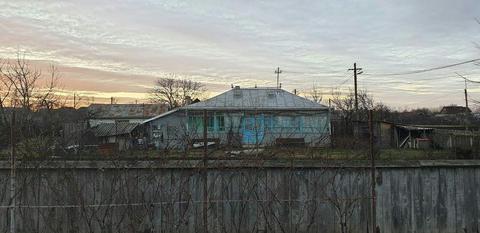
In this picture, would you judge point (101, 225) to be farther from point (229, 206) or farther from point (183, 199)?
point (229, 206)

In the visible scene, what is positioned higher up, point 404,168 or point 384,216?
point 404,168

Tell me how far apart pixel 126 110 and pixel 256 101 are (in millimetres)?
39880

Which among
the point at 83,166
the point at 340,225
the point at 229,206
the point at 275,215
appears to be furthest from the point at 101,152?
the point at 340,225

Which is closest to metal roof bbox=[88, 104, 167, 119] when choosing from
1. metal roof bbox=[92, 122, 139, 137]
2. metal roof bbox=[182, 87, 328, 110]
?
metal roof bbox=[182, 87, 328, 110]

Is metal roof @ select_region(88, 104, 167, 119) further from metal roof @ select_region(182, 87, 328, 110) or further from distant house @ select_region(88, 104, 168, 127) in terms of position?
metal roof @ select_region(182, 87, 328, 110)

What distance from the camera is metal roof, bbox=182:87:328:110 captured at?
3794 cm

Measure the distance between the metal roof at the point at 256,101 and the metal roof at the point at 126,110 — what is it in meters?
31.9

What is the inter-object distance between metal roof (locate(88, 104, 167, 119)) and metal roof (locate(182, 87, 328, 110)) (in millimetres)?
31926

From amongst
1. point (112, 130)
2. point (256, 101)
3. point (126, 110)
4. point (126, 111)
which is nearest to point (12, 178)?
point (112, 130)

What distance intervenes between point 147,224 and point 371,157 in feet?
13.3

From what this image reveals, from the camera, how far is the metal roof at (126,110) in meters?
71.4

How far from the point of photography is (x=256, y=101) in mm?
38906

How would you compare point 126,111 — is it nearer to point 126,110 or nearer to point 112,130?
point 126,110

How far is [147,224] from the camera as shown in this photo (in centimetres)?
820
